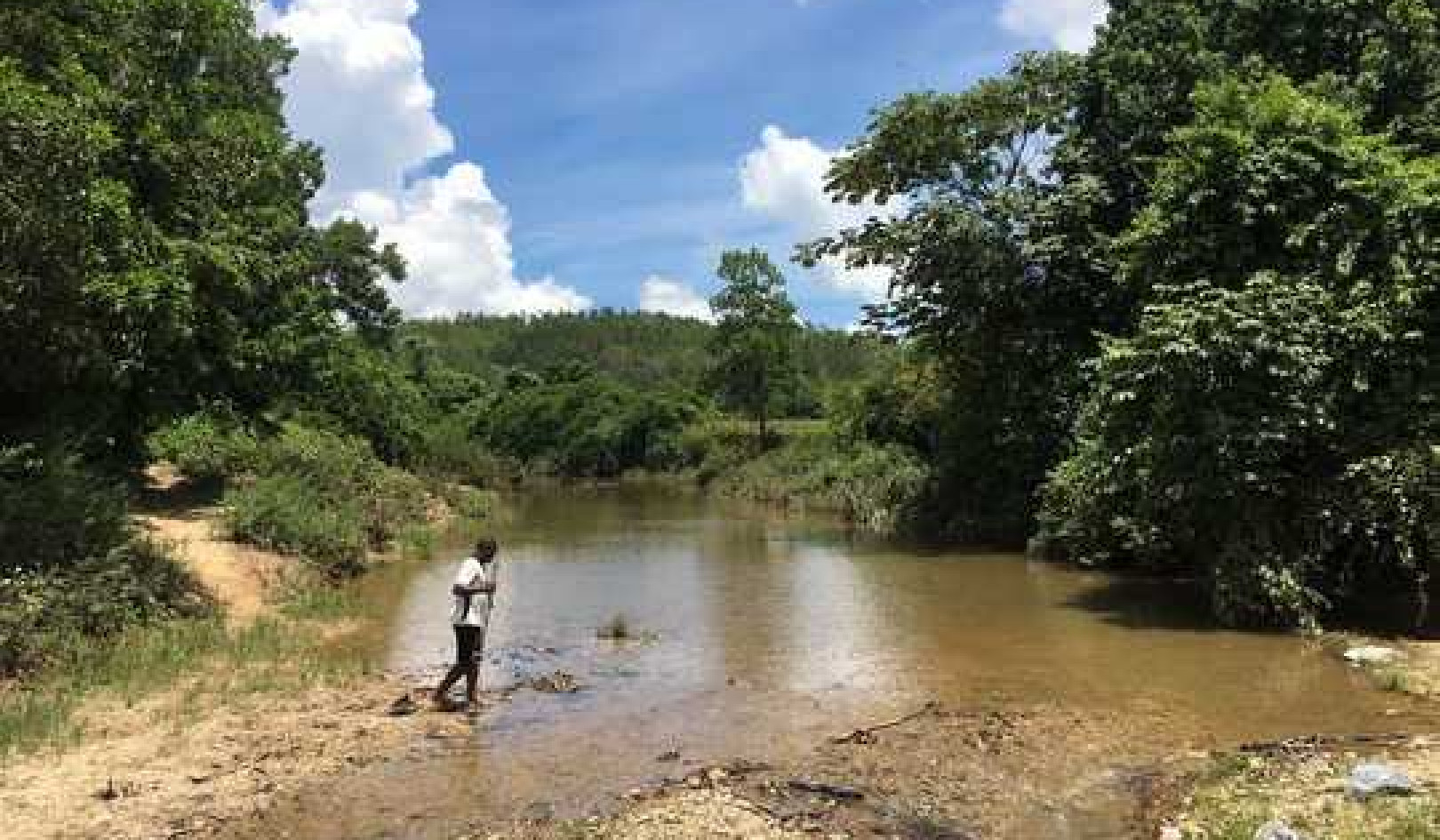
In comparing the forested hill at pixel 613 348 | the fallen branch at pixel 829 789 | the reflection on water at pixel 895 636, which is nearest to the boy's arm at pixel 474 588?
the reflection on water at pixel 895 636

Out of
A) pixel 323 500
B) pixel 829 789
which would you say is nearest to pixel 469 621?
pixel 829 789

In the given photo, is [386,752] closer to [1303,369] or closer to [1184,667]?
[1184,667]

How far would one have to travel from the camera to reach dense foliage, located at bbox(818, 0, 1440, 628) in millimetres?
18203

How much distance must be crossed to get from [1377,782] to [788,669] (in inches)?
322

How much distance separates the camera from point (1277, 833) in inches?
346

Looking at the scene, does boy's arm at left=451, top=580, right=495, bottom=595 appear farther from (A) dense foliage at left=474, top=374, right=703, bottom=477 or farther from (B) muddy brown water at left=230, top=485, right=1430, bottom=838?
(A) dense foliage at left=474, top=374, right=703, bottom=477

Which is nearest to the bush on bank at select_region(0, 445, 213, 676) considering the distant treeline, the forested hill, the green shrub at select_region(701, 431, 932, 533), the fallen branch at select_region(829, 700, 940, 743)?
the fallen branch at select_region(829, 700, 940, 743)

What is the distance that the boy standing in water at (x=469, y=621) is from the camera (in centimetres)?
1425

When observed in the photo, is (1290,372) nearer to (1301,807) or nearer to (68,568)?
(1301,807)

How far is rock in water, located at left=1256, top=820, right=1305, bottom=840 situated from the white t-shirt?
838 cm

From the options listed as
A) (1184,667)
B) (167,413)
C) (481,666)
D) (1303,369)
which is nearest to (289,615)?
(481,666)

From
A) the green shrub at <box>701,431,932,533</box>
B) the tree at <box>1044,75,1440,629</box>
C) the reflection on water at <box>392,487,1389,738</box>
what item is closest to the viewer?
the reflection on water at <box>392,487,1389,738</box>

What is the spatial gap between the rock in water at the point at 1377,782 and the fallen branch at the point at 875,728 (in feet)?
13.9

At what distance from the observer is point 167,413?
26859 mm
